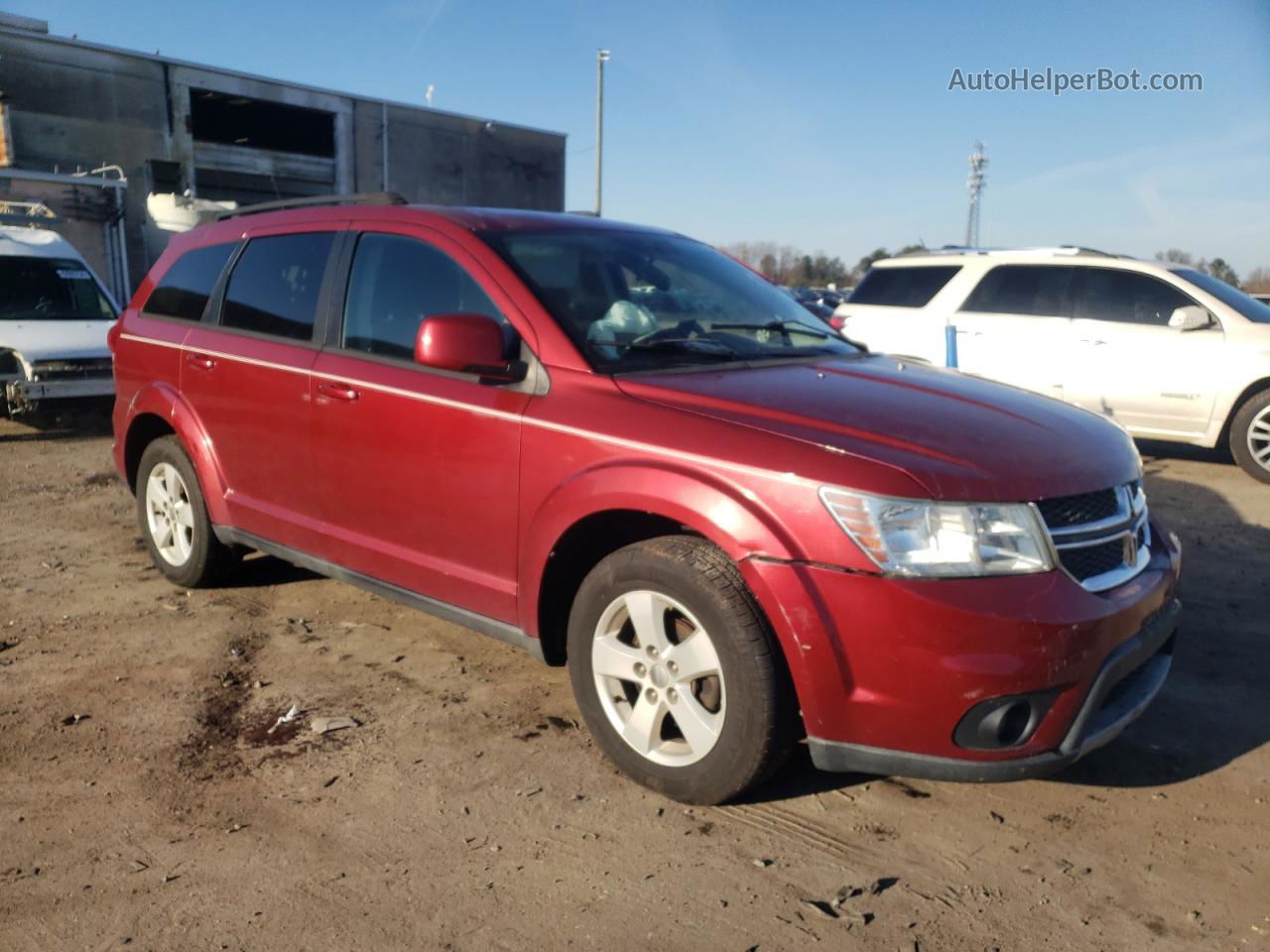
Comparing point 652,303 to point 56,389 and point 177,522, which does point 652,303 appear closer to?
point 177,522

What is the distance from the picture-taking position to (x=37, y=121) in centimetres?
2712

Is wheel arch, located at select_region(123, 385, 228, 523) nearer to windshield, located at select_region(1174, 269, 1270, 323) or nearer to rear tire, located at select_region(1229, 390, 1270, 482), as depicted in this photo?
rear tire, located at select_region(1229, 390, 1270, 482)

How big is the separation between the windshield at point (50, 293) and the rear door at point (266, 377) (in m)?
6.64

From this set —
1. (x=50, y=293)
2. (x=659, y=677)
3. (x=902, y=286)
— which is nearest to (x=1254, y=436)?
(x=902, y=286)

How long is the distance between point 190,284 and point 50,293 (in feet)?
21.9

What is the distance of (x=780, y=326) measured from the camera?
4.04 metres

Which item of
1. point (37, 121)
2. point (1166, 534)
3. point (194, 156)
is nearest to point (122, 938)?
point (1166, 534)

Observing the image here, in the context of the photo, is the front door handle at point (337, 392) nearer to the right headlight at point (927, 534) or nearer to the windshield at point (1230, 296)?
the right headlight at point (927, 534)

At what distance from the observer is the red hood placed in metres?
2.74

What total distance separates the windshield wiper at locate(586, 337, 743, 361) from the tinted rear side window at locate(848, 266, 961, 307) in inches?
264

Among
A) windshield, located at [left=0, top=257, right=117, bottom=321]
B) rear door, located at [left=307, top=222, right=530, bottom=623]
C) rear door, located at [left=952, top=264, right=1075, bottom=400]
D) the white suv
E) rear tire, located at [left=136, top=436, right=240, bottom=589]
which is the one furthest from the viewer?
windshield, located at [left=0, top=257, right=117, bottom=321]

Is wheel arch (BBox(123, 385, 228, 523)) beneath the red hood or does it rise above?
beneath

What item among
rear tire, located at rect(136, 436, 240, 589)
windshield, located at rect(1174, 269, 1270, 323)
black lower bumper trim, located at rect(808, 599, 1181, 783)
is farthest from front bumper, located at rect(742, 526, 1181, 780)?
windshield, located at rect(1174, 269, 1270, 323)

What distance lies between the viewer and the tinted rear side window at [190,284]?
4852 millimetres
